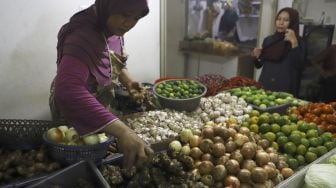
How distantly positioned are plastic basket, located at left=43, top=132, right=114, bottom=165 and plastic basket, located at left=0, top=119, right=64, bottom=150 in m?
0.17

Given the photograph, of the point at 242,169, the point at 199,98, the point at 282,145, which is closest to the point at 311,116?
the point at 282,145

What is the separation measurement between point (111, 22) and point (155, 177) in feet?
2.21

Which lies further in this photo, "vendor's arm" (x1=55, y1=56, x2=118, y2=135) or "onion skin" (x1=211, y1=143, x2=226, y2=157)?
"onion skin" (x1=211, y1=143, x2=226, y2=157)

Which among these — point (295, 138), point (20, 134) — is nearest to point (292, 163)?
point (295, 138)

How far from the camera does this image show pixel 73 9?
8.71ft

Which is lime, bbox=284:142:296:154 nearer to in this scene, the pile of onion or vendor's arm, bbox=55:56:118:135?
the pile of onion

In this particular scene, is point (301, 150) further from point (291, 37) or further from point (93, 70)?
point (291, 37)

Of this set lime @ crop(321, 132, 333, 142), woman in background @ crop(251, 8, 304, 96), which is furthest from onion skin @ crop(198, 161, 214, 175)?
woman in background @ crop(251, 8, 304, 96)

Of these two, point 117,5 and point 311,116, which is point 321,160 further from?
point 117,5

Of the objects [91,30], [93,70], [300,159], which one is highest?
[91,30]

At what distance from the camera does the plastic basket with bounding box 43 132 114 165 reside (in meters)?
1.29

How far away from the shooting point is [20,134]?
147 cm

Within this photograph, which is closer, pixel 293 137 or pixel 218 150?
pixel 218 150

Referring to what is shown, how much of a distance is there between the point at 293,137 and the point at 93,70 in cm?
110
